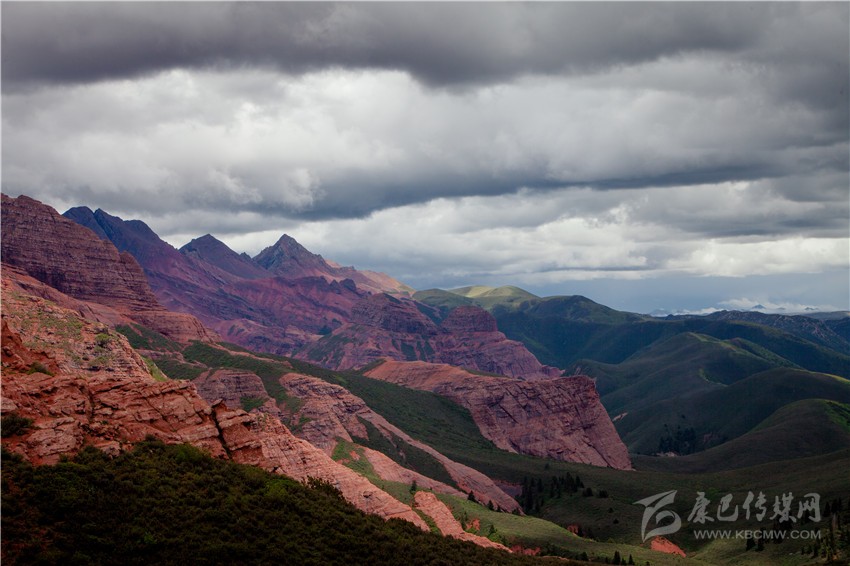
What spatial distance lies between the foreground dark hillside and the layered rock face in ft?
7.17

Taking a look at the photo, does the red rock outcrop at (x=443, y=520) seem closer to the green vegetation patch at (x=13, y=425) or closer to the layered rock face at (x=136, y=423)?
the layered rock face at (x=136, y=423)

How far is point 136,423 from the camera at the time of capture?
85312mm

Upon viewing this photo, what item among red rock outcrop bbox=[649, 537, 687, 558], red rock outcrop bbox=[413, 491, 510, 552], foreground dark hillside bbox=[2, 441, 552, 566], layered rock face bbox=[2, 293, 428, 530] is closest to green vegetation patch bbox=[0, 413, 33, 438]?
layered rock face bbox=[2, 293, 428, 530]

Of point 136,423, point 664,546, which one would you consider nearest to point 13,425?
point 136,423

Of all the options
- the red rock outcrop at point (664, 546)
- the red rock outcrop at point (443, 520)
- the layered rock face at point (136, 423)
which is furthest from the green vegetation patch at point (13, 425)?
the red rock outcrop at point (664, 546)

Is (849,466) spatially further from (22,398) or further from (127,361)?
(22,398)

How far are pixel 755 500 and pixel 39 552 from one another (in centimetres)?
15678

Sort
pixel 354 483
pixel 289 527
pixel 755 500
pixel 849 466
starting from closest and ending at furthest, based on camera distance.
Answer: pixel 289 527, pixel 354 483, pixel 755 500, pixel 849 466

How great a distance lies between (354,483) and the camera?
111562 millimetres

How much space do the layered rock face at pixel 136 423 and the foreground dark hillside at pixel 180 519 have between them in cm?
218

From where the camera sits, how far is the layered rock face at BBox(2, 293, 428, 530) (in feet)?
250

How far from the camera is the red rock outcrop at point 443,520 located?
11493 centimetres

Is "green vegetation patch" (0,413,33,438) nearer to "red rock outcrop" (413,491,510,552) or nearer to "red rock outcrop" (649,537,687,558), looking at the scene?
"red rock outcrop" (413,491,510,552)

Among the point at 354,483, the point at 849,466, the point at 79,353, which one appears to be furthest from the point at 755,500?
the point at 79,353
